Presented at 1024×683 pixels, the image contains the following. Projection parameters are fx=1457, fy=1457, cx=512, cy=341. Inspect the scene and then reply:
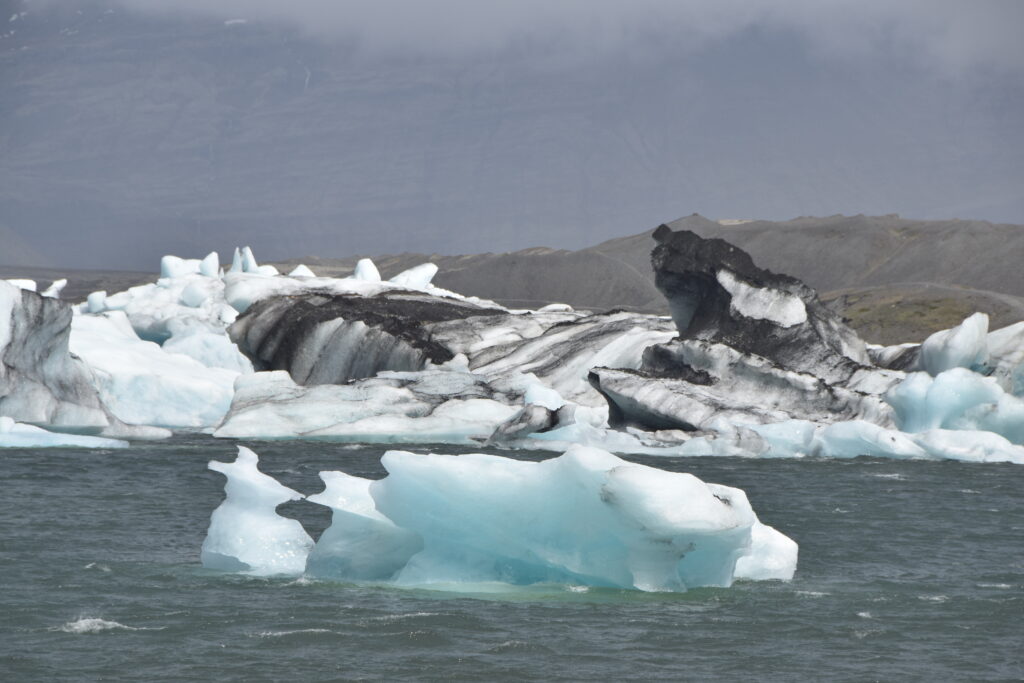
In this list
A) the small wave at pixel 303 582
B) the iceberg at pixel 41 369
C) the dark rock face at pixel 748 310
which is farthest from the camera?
the dark rock face at pixel 748 310

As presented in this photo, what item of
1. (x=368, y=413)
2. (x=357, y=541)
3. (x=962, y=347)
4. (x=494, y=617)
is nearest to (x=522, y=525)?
(x=494, y=617)

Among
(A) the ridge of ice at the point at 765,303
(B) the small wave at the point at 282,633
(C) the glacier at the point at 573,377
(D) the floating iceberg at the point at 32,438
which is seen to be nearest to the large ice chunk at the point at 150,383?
(C) the glacier at the point at 573,377

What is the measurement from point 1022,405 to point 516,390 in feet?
33.9

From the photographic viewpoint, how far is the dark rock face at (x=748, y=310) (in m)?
31.9

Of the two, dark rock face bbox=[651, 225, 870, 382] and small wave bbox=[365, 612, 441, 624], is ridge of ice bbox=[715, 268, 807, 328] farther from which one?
small wave bbox=[365, 612, 441, 624]

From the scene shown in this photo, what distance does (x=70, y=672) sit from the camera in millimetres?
10938

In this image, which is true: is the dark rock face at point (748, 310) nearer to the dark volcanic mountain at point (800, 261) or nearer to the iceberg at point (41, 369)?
the iceberg at point (41, 369)

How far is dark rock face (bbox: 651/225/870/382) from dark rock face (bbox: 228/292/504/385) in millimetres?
6325

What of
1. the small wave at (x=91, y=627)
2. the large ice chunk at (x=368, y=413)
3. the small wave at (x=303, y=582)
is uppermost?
the small wave at (x=303, y=582)

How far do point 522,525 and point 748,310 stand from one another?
1966 cm

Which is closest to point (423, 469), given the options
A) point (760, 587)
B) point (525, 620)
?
point (525, 620)

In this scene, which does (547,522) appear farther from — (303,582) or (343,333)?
(343,333)

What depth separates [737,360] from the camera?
3027 cm

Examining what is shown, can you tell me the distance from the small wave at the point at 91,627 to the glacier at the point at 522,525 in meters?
2.01
